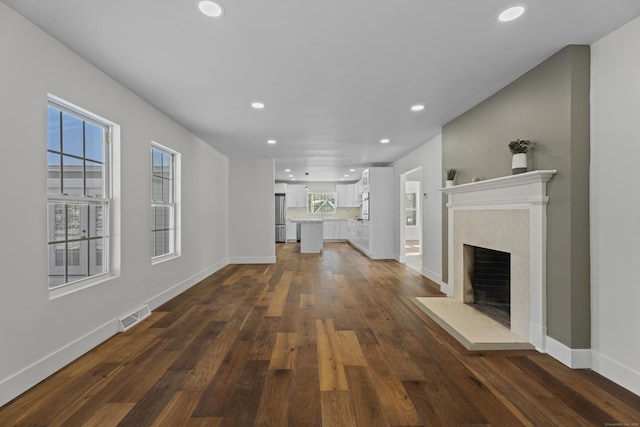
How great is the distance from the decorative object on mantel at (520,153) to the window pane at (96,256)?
12.8 feet

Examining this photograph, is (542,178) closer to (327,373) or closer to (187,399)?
(327,373)

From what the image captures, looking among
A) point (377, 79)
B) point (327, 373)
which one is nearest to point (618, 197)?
point (377, 79)

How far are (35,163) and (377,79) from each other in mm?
2754

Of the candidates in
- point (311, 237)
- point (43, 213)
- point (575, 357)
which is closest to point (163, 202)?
point (43, 213)

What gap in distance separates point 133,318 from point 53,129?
1.89m

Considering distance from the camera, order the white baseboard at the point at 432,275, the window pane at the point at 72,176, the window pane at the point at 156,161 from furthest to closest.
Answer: the white baseboard at the point at 432,275, the window pane at the point at 156,161, the window pane at the point at 72,176

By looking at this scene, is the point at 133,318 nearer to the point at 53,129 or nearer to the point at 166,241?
→ the point at 166,241

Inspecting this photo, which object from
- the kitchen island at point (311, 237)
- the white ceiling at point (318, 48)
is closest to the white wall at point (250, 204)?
the kitchen island at point (311, 237)

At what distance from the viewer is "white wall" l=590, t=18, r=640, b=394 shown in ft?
6.23

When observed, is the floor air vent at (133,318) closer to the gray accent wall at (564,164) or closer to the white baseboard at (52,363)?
the white baseboard at (52,363)

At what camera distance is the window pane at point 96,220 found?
2652 millimetres

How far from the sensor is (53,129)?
2.25m

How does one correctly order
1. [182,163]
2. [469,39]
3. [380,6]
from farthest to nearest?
[182,163] < [469,39] < [380,6]

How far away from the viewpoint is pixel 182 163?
167 inches
